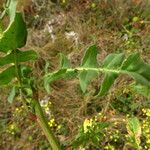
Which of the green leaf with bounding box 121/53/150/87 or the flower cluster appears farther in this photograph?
the flower cluster

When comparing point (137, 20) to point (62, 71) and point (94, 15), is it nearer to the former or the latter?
point (94, 15)

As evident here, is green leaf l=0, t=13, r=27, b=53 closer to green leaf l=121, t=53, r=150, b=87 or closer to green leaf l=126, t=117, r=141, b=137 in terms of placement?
green leaf l=121, t=53, r=150, b=87

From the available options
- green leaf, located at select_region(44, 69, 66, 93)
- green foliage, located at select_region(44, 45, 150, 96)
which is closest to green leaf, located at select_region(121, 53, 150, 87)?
green foliage, located at select_region(44, 45, 150, 96)

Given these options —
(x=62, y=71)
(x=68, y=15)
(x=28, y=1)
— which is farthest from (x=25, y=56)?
(x=28, y=1)

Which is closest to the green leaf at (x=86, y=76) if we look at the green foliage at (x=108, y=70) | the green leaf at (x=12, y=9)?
the green foliage at (x=108, y=70)

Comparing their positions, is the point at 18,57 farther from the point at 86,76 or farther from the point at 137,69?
the point at 137,69

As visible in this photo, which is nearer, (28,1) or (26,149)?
(26,149)
